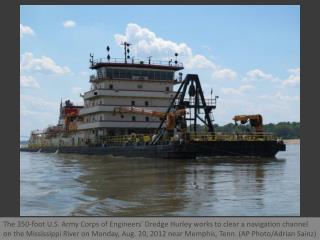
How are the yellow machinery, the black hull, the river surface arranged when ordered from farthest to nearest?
the yellow machinery → the black hull → the river surface

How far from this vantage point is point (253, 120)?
40.0 meters

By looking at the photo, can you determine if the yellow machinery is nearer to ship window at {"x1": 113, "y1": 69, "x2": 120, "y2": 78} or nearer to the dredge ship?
the dredge ship

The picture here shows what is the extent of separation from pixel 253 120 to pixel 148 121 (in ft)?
39.6

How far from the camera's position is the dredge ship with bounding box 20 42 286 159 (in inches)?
1435

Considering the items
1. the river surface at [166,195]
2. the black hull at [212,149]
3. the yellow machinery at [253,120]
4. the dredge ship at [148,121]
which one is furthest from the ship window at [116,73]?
the river surface at [166,195]

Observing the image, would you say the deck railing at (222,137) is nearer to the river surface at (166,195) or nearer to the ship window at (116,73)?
Result: the ship window at (116,73)

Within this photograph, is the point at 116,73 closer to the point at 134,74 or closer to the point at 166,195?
the point at 134,74

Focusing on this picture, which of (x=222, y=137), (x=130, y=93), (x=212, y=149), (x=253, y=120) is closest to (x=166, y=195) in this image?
(x=212, y=149)

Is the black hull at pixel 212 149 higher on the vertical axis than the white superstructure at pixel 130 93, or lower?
lower

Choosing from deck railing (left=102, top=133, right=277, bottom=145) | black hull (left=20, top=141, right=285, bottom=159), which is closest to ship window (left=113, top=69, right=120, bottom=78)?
deck railing (left=102, top=133, right=277, bottom=145)

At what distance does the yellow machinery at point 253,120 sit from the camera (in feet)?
130

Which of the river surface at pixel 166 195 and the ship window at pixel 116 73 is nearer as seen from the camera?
the river surface at pixel 166 195
